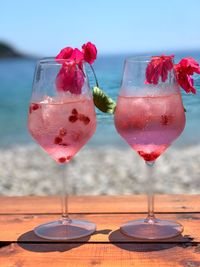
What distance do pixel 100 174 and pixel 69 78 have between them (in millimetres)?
3558

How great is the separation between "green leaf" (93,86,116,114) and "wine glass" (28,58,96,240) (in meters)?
0.03

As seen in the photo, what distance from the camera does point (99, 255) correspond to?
1.04m

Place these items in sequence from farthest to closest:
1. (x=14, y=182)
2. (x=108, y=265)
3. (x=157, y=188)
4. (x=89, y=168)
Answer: (x=89, y=168)
(x=14, y=182)
(x=157, y=188)
(x=108, y=265)

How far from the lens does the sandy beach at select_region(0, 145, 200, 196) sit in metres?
4.15

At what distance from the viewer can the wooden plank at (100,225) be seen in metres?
1.12

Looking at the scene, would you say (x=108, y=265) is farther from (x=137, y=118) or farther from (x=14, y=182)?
(x=14, y=182)

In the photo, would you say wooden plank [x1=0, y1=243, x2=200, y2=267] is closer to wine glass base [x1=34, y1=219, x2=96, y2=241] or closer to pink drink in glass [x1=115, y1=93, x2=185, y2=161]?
wine glass base [x1=34, y1=219, x2=96, y2=241]

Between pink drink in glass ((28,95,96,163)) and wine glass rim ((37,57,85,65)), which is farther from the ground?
wine glass rim ((37,57,85,65))

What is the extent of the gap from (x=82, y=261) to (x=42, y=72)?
1.15 ft

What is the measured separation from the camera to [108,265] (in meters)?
0.99

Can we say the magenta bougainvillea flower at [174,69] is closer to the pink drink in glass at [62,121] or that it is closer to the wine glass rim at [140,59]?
the wine glass rim at [140,59]

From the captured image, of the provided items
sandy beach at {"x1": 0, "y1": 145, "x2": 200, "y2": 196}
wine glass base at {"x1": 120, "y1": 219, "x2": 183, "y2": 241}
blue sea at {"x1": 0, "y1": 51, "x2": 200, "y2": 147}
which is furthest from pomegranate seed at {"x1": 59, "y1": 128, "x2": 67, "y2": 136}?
sandy beach at {"x1": 0, "y1": 145, "x2": 200, "y2": 196}

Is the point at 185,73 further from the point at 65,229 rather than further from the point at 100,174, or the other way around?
the point at 100,174

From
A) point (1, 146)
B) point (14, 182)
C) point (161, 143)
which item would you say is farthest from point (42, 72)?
point (1, 146)
